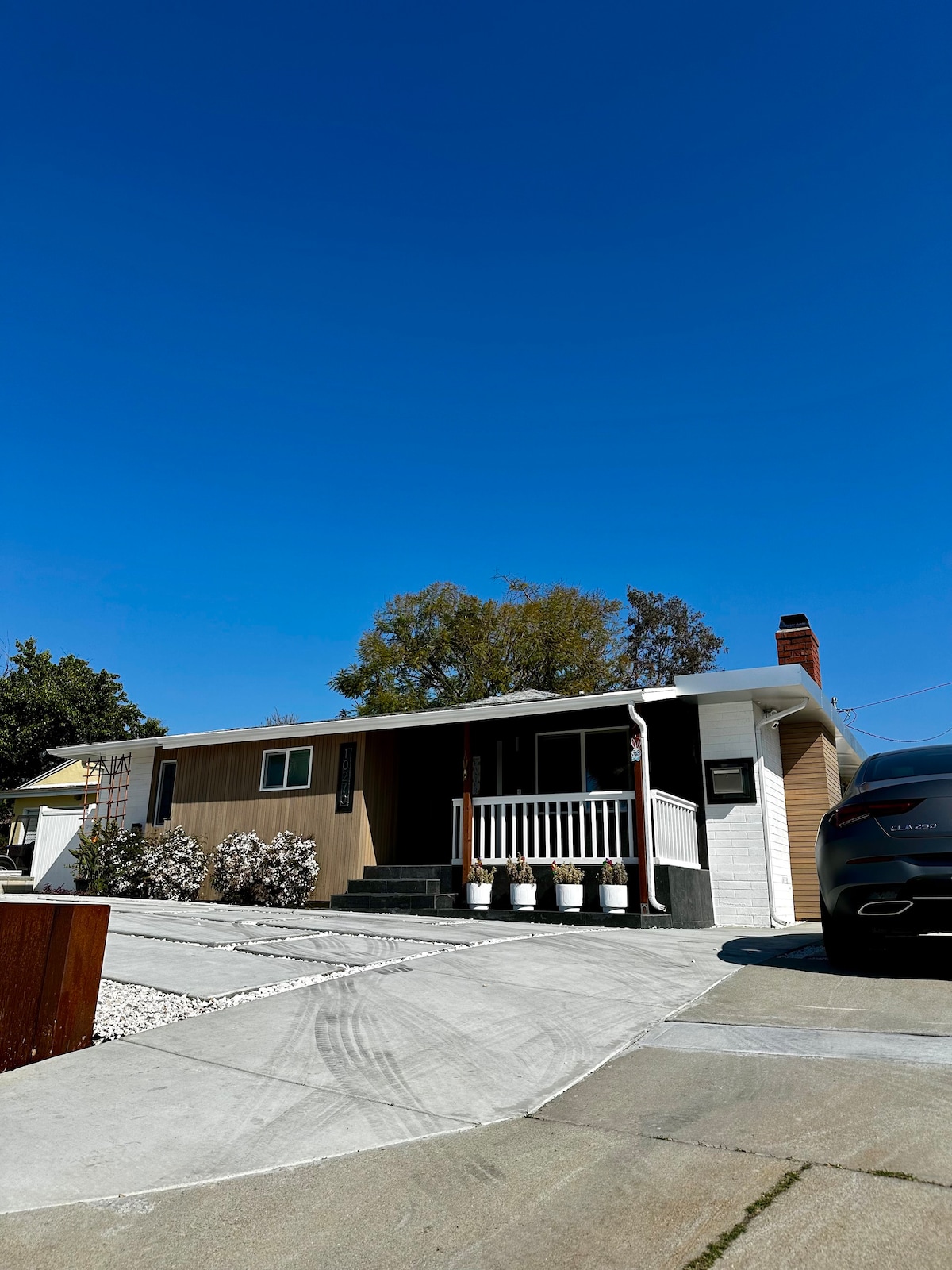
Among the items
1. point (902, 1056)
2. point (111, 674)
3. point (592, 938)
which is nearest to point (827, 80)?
point (592, 938)

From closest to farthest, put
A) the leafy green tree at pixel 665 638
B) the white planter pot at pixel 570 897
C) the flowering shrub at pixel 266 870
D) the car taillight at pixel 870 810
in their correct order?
1. the car taillight at pixel 870 810
2. the white planter pot at pixel 570 897
3. the flowering shrub at pixel 266 870
4. the leafy green tree at pixel 665 638

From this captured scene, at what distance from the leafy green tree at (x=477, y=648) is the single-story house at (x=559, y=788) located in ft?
55.4

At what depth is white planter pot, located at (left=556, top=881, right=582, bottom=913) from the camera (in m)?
10.0

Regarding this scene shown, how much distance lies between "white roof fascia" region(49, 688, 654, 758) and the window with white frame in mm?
268

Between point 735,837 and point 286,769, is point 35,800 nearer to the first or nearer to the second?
point 286,769

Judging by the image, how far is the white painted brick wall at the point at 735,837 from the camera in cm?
1088

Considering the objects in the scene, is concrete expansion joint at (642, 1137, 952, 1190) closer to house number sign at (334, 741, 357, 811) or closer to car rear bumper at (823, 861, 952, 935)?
car rear bumper at (823, 861, 952, 935)

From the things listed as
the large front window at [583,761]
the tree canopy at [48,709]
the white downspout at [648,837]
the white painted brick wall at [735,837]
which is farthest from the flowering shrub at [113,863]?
the tree canopy at [48,709]

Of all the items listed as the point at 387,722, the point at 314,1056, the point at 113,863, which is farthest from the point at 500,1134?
the point at 113,863

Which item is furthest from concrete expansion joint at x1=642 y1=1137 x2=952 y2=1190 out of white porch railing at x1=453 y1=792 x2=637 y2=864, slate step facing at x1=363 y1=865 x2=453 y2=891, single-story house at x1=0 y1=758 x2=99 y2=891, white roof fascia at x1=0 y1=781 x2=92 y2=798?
white roof fascia at x1=0 y1=781 x2=92 y2=798

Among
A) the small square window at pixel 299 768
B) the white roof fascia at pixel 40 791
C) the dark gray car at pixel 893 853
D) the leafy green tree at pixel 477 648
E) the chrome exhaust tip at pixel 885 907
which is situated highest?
the leafy green tree at pixel 477 648

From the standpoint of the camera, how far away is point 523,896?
33.8 feet

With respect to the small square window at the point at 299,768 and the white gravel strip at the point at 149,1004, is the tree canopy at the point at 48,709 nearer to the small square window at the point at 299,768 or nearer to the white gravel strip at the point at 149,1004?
→ the small square window at the point at 299,768

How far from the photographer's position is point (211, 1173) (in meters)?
2.38
